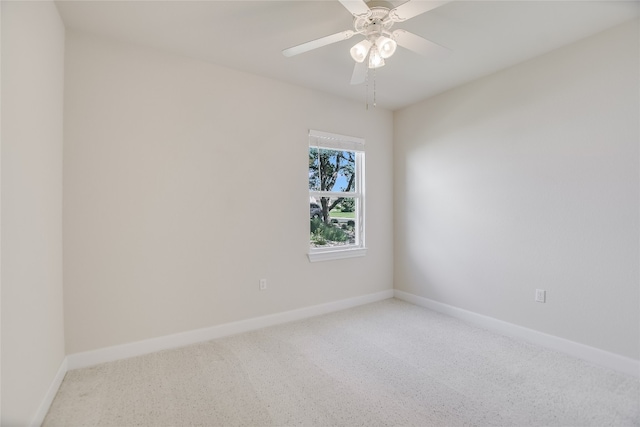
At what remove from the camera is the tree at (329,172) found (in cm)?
353

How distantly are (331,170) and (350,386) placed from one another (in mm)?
2366

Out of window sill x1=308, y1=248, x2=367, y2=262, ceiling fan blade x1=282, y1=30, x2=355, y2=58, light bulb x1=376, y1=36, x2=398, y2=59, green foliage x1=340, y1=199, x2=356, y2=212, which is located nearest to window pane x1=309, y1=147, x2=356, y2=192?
green foliage x1=340, y1=199, x2=356, y2=212

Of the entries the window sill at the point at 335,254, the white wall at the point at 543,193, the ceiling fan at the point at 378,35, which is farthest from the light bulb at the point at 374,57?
the window sill at the point at 335,254

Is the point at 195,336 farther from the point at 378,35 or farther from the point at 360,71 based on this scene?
the point at 378,35

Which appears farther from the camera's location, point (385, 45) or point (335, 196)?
point (335, 196)

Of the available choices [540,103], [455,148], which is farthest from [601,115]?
[455,148]

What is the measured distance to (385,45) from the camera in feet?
6.02

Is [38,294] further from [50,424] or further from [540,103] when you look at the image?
[540,103]

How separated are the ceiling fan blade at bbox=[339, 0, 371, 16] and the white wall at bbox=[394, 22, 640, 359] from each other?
1975mm

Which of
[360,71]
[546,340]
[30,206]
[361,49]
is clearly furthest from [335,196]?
[30,206]

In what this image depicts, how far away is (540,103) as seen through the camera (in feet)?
8.75

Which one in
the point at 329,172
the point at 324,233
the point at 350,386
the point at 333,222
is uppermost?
the point at 329,172

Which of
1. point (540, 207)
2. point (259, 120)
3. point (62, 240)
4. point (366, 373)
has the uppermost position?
point (259, 120)

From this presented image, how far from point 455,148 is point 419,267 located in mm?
1506
